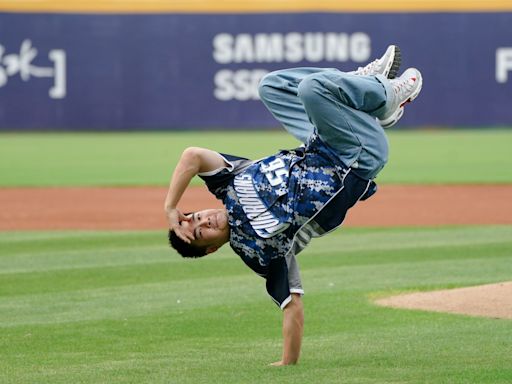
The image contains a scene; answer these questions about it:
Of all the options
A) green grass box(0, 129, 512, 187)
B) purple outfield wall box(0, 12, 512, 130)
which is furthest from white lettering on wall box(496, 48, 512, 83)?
green grass box(0, 129, 512, 187)

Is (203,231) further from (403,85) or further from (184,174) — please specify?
(403,85)

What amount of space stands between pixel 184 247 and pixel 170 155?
1694 cm

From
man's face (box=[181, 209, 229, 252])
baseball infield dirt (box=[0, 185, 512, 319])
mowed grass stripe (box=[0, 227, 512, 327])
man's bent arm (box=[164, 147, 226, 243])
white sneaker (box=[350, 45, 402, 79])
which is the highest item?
white sneaker (box=[350, 45, 402, 79])

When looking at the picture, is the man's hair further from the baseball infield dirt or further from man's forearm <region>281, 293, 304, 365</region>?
the baseball infield dirt

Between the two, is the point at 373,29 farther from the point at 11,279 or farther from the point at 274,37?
the point at 11,279

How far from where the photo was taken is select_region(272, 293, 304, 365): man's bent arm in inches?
247

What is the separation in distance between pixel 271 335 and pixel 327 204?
178 centimetres

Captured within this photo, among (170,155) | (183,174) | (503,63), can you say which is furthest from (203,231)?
(503,63)

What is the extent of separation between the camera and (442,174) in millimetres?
19719

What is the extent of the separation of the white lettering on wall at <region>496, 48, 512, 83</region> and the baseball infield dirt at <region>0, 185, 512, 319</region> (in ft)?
33.7

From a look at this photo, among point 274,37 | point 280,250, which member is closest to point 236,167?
point 280,250

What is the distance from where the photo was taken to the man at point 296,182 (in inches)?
239

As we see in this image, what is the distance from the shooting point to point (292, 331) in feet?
20.5

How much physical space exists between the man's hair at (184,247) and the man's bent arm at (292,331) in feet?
1.86
